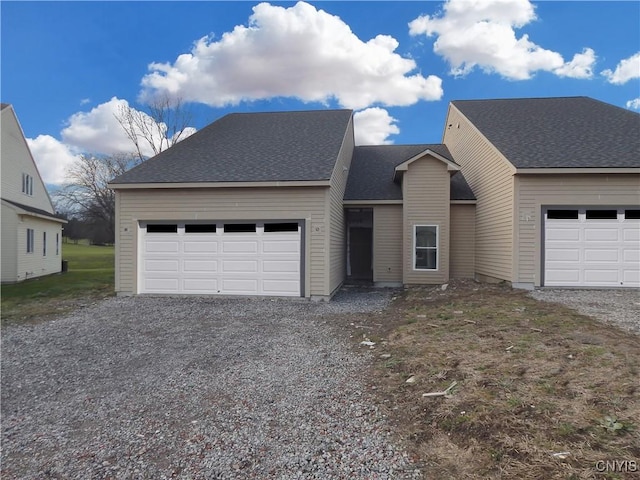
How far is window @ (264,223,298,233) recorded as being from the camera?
9.74 metres

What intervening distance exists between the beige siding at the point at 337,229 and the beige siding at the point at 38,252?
45.5 ft

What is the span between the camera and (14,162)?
15812 mm

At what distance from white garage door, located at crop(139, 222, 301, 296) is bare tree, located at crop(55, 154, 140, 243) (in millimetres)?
30434

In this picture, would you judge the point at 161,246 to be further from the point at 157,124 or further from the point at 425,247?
the point at 157,124

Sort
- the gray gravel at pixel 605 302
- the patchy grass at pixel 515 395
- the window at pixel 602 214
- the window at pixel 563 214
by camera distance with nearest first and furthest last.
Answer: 1. the patchy grass at pixel 515 395
2. the gray gravel at pixel 605 302
3. the window at pixel 602 214
4. the window at pixel 563 214

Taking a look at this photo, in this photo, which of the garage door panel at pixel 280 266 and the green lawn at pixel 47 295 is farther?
the garage door panel at pixel 280 266

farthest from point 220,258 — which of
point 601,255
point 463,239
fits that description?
point 601,255

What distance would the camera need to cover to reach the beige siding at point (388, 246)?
12078mm

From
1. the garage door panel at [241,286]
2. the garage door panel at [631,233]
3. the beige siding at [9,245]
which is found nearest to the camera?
the garage door panel at [631,233]

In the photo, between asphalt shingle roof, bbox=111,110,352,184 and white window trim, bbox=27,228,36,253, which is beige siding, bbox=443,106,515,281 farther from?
white window trim, bbox=27,228,36,253

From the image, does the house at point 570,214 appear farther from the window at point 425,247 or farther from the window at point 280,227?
the window at point 280,227

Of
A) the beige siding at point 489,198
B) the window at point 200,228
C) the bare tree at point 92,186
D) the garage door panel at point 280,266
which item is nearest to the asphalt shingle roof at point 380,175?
the beige siding at point 489,198

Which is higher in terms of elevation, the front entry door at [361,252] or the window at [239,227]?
the window at [239,227]

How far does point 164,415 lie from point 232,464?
126cm
